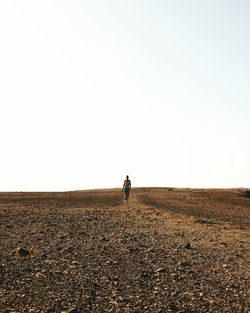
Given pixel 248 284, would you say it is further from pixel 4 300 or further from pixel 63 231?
pixel 63 231

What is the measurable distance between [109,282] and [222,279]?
3.50m

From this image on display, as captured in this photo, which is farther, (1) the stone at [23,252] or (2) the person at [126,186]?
(2) the person at [126,186]

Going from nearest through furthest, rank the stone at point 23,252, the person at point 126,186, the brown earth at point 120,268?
the brown earth at point 120,268, the stone at point 23,252, the person at point 126,186

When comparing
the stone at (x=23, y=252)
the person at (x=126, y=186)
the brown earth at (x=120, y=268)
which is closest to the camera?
the brown earth at (x=120, y=268)

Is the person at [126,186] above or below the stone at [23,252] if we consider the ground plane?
above

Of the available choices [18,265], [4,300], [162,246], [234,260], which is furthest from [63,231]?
[4,300]

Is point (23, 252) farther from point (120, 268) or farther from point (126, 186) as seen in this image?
point (126, 186)

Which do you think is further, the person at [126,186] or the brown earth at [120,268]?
the person at [126,186]

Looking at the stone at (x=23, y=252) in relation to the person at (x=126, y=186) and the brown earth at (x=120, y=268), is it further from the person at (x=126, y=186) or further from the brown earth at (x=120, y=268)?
the person at (x=126, y=186)

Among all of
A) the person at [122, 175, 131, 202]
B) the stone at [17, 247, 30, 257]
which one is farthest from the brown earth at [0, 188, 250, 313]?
the person at [122, 175, 131, 202]

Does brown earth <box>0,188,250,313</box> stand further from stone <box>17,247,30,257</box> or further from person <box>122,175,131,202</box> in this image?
person <box>122,175,131,202</box>

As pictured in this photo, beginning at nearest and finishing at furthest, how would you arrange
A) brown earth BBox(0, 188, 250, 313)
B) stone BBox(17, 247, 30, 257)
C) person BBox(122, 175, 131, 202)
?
brown earth BBox(0, 188, 250, 313), stone BBox(17, 247, 30, 257), person BBox(122, 175, 131, 202)

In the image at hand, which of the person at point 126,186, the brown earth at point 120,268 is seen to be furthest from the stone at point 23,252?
the person at point 126,186

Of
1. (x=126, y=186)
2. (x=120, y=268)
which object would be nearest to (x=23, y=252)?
(x=120, y=268)
